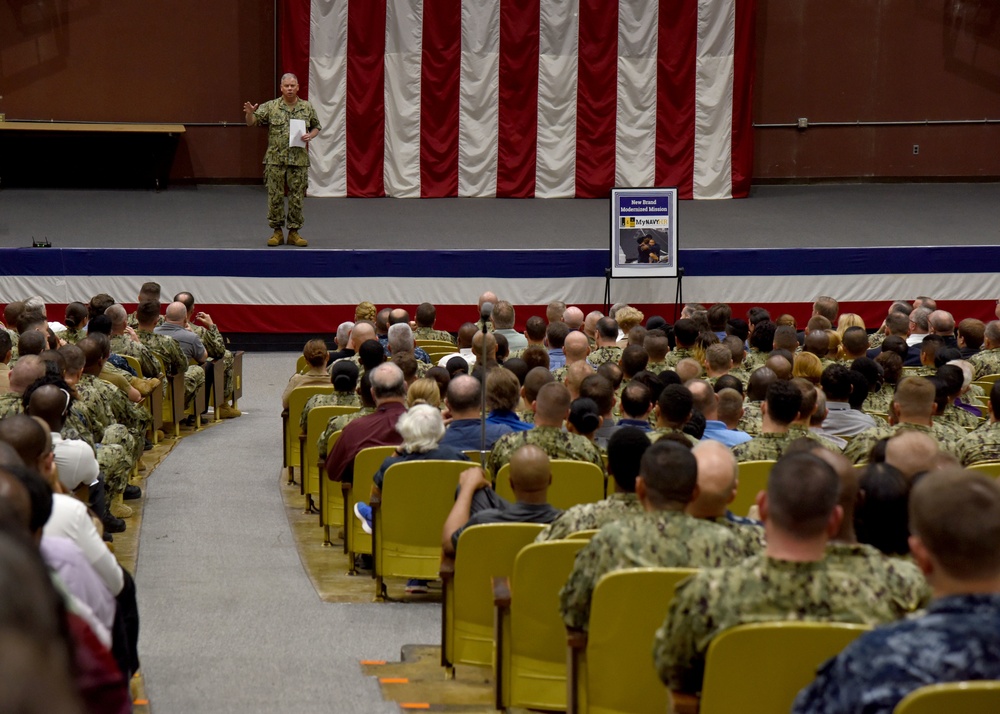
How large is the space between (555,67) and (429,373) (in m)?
10.5

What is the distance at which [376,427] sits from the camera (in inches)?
249

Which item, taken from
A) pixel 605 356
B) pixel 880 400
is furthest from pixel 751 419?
pixel 605 356

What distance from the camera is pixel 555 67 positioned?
54.5 ft

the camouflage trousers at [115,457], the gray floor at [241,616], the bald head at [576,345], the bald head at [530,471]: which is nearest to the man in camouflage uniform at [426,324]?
the gray floor at [241,616]

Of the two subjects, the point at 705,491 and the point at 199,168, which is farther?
the point at 199,168

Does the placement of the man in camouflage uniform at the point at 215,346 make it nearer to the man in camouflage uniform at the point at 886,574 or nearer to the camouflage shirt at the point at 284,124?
the camouflage shirt at the point at 284,124

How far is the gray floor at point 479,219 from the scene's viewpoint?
14.2 meters

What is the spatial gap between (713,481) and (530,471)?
835mm

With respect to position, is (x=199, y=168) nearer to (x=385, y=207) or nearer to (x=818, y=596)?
(x=385, y=207)

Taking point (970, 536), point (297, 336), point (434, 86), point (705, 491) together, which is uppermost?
point (434, 86)

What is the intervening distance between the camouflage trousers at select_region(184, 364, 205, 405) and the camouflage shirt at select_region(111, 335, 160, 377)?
2.91ft

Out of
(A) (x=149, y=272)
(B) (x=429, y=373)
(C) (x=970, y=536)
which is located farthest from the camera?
(A) (x=149, y=272)

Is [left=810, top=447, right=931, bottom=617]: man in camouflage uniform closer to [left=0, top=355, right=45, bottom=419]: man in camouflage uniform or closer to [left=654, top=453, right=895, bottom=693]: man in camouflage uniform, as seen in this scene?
[left=654, top=453, right=895, bottom=693]: man in camouflage uniform

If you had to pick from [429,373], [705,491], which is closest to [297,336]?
[429,373]
